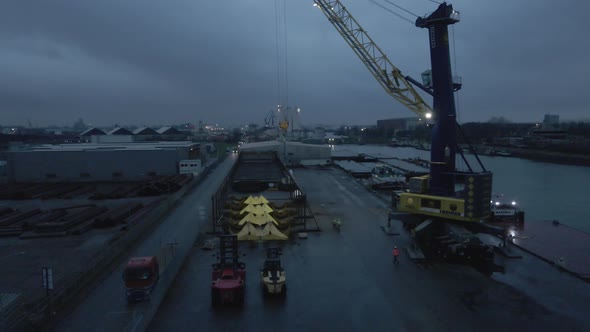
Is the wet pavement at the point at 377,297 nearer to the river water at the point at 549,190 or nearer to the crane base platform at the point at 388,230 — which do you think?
the crane base platform at the point at 388,230

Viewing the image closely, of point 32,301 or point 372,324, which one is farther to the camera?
point 32,301

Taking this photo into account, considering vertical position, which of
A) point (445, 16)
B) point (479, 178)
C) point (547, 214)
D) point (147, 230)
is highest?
point (445, 16)

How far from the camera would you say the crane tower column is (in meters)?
11.7

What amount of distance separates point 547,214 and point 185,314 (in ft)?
71.7

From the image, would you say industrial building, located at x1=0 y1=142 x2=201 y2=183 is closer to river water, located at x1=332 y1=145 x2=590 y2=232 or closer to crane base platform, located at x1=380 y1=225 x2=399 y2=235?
crane base platform, located at x1=380 y1=225 x2=399 y2=235

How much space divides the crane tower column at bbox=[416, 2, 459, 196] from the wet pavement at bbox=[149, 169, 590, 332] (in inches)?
96.9

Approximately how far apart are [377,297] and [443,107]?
6.57m

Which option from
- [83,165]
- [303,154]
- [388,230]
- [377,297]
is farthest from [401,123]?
[377,297]

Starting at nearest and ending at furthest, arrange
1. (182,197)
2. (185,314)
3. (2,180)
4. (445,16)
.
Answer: (185,314), (445,16), (182,197), (2,180)

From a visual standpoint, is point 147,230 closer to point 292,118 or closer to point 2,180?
point 2,180

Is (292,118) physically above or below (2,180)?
above

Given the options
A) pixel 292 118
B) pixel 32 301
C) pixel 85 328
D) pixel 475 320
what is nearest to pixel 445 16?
pixel 475 320

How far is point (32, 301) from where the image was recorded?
7.98 meters

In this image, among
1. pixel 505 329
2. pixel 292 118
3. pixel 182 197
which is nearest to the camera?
pixel 505 329
